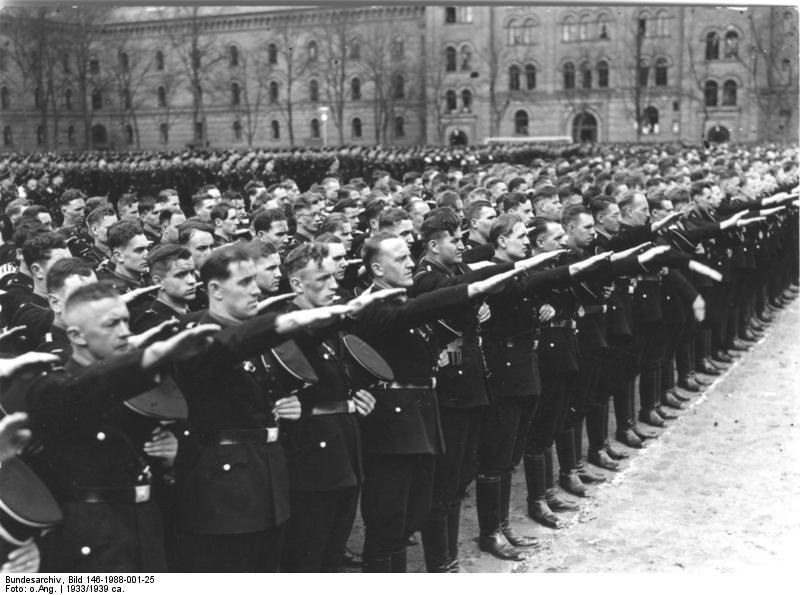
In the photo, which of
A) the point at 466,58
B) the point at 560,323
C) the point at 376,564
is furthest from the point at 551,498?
the point at 466,58

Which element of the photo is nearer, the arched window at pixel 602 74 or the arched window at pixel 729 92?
the arched window at pixel 729 92

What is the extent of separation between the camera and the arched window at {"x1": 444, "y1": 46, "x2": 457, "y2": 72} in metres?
45.5

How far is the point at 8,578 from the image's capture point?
12.2ft

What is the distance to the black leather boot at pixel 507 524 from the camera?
630cm

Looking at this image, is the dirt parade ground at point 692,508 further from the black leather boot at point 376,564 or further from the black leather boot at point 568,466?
the black leather boot at point 376,564

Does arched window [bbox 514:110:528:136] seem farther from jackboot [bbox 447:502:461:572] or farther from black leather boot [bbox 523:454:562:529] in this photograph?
jackboot [bbox 447:502:461:572]

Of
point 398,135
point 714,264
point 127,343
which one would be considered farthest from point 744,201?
point 398,135

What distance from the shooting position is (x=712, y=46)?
35.3 m

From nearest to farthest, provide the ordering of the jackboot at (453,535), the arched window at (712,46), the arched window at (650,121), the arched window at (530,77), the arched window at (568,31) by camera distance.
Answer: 1. the jackboot at (453,535)
2. the arched window at (712,46)
3. the arched window at (568,31)
4. the arched window at (650,121)
5. the arched window at (530,77)

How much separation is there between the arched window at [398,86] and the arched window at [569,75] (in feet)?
26.0

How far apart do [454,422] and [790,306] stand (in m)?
11.5

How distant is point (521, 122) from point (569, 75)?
9193mm

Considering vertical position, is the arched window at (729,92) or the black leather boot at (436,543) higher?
the arched window at (729,92)

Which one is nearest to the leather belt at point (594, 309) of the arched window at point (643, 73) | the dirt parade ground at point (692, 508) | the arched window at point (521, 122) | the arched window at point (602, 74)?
the dirt parade ground at point (692, 508)
